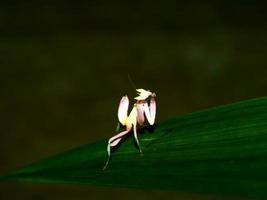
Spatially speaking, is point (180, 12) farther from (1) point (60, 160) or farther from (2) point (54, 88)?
(1) point (60, 160)

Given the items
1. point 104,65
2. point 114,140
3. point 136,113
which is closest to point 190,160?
point 114,140

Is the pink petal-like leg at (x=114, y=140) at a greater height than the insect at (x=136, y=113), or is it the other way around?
the insect at (x=136, y=113)

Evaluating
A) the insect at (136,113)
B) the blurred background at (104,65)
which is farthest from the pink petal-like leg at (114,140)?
the blurred background at (104,65)

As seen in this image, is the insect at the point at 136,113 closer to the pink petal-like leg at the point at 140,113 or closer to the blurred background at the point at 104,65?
the pink petal-like leg at the point at 140,113

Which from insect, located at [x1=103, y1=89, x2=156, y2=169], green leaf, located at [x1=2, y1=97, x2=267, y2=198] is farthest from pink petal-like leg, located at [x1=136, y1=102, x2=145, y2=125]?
green leaf, located at [x1=2, y1=97, x2=267, y2=198]

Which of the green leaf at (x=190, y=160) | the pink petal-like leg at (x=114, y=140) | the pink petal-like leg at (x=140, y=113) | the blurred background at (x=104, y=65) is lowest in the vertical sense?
the green leaf at (x=190, y=160)

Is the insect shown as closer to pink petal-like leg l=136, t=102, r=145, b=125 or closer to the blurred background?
pink petal-like leg l=136, t=102, r=145, b=125
